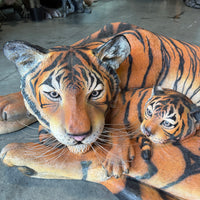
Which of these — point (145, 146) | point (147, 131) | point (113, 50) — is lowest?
point (145, 146)

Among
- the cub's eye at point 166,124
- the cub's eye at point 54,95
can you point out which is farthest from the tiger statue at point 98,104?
the cub's eye at point 166,124

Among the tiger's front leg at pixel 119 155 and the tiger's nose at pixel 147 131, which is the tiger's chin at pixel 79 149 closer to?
the tiger's front leg at pixel 119 155

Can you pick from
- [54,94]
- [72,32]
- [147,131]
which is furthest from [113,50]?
[72,32]

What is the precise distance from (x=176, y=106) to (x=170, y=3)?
23.3 feet

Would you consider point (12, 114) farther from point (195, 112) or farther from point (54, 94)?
point (195, 112)

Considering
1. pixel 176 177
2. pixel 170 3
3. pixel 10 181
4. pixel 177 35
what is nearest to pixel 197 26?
pixel 177 35

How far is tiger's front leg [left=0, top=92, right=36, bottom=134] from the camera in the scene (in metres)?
1.55

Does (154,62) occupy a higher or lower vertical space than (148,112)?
higher

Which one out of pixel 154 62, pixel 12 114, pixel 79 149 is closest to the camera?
pixel 79 149

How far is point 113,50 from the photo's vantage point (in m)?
0.98

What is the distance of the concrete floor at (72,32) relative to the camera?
1.20 meters

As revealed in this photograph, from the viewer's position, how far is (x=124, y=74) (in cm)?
135

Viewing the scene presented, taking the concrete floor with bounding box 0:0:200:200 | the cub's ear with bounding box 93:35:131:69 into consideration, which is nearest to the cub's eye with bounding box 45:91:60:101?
the cub's ear with bounding box 93:35:131:69

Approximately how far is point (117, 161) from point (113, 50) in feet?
1.81
